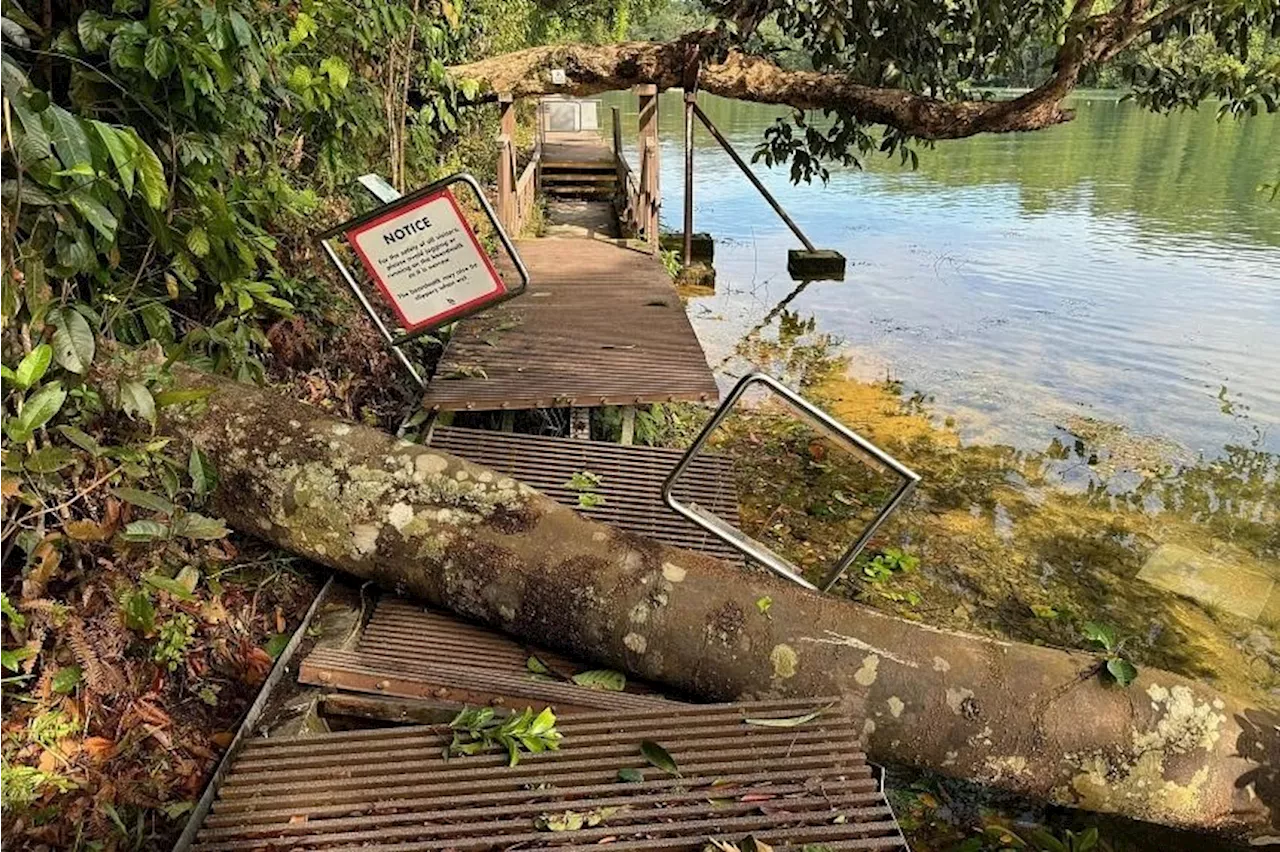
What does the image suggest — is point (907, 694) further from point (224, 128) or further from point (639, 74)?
point (639, 74)

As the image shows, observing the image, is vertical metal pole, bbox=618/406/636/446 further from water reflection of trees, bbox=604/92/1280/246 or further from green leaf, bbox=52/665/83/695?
water reflection of trees, bbox=604/92/1280/246

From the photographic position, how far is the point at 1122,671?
2.69 meters

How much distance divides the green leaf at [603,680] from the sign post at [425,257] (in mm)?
1860

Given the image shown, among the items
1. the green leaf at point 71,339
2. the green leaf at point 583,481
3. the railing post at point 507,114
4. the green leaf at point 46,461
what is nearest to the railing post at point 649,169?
the railing post at point 507,114

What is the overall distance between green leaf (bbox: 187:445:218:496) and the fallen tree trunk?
69 mm

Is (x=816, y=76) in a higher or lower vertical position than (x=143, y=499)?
higher

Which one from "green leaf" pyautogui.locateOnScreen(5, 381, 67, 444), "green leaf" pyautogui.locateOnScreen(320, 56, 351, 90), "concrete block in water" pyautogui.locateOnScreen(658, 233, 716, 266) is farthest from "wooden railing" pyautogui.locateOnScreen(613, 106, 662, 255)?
"green leaf" pyautogui.locateOnScreen(5, 381, 67, 444)

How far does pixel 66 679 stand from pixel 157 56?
193cm

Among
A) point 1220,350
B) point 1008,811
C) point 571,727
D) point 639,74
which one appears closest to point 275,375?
point 571,727

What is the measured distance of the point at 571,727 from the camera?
2.37 metres

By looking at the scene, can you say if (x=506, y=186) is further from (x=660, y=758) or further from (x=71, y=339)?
(x=660, y=758)

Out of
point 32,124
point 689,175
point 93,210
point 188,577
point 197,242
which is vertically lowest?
point 188,577

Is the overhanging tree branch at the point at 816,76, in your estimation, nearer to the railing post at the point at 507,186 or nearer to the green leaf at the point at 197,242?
the railing post at the point at 507,186

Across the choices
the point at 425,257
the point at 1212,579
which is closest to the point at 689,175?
the point at 1212,579
